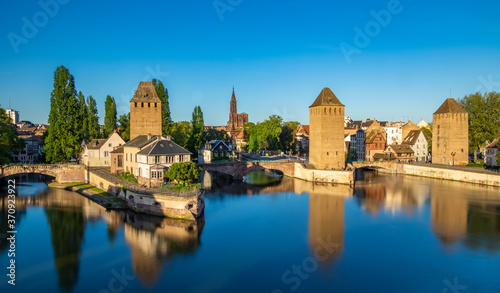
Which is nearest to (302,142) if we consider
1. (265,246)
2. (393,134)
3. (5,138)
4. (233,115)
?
(393,134)

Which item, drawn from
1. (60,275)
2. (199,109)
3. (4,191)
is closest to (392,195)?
(60,275)

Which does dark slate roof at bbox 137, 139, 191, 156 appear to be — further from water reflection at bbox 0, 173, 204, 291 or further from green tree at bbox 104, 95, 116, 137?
green tree at bbox 104, 95, 116, 137

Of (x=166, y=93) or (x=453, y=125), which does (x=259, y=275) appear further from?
(x=453, y=125)

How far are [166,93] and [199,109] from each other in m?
7.90

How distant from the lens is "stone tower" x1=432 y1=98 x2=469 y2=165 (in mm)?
52656

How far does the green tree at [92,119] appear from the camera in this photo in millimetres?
54094

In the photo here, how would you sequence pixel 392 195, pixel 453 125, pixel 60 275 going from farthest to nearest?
pixel 453 125
pixel 392 195
pixel 60 275

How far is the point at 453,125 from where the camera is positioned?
5269 cm

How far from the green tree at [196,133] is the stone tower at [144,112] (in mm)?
8187

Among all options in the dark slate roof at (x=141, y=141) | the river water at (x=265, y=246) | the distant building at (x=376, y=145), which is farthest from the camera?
the distant building at (x=376, y=145)

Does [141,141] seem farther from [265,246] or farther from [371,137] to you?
[371,137]

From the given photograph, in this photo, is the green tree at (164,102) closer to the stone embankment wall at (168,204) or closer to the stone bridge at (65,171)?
the stone bridge at (65,171)

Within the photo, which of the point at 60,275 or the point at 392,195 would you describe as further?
the point at 392,195

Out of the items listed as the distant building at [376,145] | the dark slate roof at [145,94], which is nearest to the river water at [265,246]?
the dark slate roof at [145,94]
